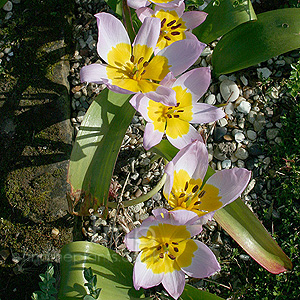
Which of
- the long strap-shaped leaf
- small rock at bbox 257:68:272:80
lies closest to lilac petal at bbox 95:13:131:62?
the long strap-shaped leaf

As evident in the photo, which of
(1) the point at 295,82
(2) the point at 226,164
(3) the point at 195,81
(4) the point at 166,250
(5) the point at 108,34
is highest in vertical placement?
(5) the point at 108,34

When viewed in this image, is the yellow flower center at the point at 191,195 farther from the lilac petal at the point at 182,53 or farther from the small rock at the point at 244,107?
the small rock at the point at 244,107

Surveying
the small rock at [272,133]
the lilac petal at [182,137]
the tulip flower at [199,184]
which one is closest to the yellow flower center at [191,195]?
the tulip flower at [199,184]

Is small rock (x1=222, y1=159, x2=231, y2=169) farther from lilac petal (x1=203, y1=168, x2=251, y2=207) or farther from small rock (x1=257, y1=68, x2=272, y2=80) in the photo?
lilac petal (x1=203, y1=168, x2=251, y2=207)

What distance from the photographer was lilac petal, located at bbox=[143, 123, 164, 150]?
53.1 inches

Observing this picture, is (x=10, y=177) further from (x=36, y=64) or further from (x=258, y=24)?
(x=258, y=24)

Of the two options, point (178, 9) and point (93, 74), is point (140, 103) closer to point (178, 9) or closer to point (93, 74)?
point (93, 74)

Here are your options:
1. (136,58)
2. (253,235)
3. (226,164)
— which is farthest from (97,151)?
(226,164)

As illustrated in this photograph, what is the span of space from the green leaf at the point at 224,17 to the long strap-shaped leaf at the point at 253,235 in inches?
27.2

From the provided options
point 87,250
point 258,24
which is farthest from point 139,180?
point 258,24

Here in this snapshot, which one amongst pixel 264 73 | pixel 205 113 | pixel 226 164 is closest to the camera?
pixel 205 113

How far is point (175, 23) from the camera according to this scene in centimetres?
166

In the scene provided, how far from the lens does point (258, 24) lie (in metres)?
1.82

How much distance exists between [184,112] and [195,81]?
0.43 ft
